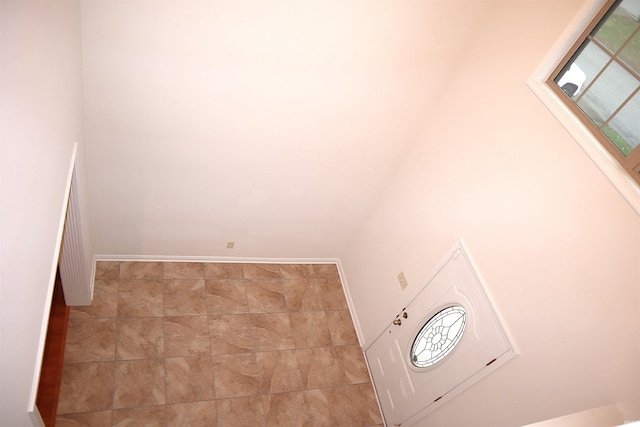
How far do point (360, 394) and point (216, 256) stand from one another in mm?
2180

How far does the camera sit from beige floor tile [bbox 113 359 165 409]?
11.7 feet

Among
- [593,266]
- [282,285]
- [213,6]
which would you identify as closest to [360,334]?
[282,285]

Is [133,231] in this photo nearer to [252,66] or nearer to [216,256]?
[216,256]

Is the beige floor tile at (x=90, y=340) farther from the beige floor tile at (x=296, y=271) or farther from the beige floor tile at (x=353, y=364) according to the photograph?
the beige floor tile at (x=353, y=364)

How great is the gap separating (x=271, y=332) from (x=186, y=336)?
86 centimetres

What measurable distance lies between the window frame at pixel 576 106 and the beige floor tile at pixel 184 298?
3606 millimetres

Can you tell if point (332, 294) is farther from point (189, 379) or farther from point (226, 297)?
point (189, 379)

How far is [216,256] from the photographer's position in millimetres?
4875

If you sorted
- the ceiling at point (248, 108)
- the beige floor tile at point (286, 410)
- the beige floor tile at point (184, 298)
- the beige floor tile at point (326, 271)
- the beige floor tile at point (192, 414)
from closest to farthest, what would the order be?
the ceiling at point (248, 108) < the beige floor tile at point (192, 414) < the beige floor tile at point (286, 410) < the beige floor tile at point (184, 298) < the beige floor tile at point (326, 271)

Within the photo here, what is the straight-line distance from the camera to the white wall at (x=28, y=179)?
1.33 meters

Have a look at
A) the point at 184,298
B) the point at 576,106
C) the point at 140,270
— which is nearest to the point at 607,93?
the point at 576,106

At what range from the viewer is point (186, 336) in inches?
162

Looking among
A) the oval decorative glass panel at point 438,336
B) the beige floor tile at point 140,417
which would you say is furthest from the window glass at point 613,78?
the beige floor tile at point 140,417

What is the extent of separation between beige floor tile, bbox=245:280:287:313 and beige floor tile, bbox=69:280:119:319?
52.7 inches
